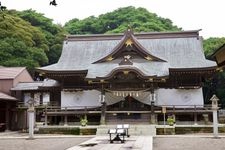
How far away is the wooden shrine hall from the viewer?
27828mm

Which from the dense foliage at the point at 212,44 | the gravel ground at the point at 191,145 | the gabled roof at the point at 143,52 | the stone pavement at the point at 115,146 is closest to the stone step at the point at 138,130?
the gabled roof at the point at 143,52

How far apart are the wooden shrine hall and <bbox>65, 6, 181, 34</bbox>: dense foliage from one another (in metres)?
31.5

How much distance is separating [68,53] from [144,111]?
10.7m

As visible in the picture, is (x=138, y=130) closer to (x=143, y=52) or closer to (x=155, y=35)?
(x=143, y=52)

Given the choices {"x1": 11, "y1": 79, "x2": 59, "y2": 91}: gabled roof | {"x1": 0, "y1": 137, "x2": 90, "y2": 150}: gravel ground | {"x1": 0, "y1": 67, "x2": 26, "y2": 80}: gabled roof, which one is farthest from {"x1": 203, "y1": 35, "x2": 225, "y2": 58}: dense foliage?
{"x1": 0, "y1": 137, "x2": 90, "y2": 150}: gravel ground

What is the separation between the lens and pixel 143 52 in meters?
30.4

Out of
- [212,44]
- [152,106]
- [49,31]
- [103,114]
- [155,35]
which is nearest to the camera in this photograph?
[152,106]

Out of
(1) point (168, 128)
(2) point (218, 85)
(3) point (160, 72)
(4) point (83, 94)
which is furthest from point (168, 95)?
(2) point (218, 85)

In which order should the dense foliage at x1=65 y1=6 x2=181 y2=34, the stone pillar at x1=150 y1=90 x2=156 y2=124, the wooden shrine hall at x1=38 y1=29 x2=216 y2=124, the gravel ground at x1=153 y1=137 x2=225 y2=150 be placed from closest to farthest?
the gravel ground at x1=153 y1=137 x2=225 y2=150 < the stone pillar at x1=150 y1=90 x2=156 y2=124 < the wooden shrine hall at x1=38 y1=29 x2=216 y2=124 < the dense foliage at x1=65 y1=6 x2=181 y2=34

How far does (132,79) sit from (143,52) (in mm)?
3158

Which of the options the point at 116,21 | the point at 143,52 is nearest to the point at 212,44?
the point at 143,52

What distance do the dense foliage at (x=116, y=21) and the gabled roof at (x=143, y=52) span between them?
2878 cm

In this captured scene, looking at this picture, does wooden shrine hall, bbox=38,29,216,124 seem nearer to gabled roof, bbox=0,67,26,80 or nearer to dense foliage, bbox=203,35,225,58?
gabled roof, bbox=0,67,26,80

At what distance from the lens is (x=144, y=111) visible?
27469 millimetres
